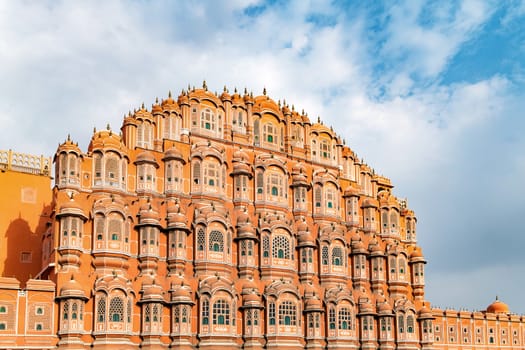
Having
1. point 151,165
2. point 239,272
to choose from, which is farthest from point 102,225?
point 239,272

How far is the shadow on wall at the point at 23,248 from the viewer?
5428cm

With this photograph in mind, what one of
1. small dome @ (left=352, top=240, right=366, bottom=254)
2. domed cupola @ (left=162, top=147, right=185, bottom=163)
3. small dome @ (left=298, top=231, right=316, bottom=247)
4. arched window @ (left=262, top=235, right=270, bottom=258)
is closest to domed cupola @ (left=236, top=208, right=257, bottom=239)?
arched window @ (left=262, top=235, right=270, bottom=258)

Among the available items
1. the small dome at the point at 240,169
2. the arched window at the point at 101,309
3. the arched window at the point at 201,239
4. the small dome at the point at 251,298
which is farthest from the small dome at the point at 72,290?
the small dome at the point at 240,169

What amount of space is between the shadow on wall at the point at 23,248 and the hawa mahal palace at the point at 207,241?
0.09 metres

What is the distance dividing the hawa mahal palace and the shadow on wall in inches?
3.4

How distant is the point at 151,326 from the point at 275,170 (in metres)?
17.5

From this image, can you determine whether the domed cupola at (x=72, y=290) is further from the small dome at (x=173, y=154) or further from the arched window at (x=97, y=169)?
the small dome at (x=173, y=154)

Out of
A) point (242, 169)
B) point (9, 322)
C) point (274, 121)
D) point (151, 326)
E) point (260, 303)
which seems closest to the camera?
point (9, 322)

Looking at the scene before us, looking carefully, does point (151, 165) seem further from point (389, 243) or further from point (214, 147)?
point (389, 243)

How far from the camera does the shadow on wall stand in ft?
178

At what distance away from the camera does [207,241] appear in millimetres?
54188

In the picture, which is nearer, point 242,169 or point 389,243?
point 242,169

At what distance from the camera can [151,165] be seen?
180 feet

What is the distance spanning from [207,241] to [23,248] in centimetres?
1443
